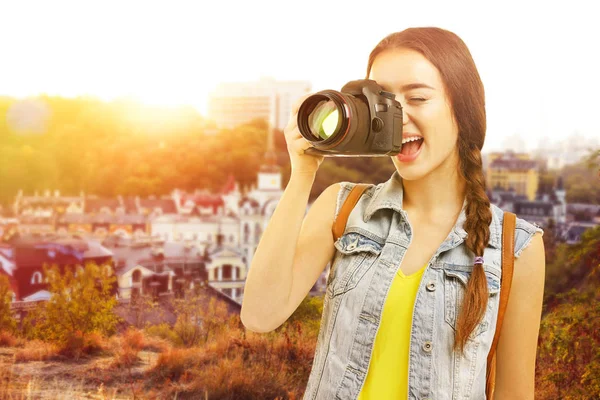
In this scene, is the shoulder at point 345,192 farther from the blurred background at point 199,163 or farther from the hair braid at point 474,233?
the blurred background at point 199,163

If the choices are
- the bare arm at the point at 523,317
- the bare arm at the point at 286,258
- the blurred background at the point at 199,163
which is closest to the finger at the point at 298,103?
the bare arm at the point at 286,258

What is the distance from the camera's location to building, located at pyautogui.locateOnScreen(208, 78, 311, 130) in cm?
237

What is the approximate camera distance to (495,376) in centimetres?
106

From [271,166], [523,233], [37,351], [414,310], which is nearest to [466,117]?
[523,233]

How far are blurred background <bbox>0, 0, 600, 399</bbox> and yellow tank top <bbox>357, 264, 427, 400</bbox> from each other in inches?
44.1

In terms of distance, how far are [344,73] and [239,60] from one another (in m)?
0.41

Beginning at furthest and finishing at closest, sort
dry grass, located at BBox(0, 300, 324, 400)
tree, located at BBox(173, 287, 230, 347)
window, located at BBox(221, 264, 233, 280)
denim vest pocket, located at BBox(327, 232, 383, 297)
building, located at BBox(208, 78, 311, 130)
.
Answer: building, located at BBox(208, 78, 311, 130)
window, located at BBox(221, 264, 233, 280)
tree, located at BBox(173, 287, 230, 347)
dry grass, located at BBox(0, 300, 324, 400)
denim vest pocket, located at BBox(327, 232, 383, 297)

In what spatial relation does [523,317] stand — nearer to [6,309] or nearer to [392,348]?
[392,348]

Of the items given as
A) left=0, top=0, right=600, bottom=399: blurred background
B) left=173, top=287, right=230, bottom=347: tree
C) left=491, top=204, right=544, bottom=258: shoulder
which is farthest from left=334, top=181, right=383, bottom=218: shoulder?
left=173, top=287, right=230, bottom=347: tree

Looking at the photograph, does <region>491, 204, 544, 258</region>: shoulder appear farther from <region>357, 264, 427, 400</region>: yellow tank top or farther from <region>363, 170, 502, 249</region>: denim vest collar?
<region>357, 264, 427, 400</region>: yellow tank top

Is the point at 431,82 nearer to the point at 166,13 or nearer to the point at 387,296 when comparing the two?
the point at 387,296

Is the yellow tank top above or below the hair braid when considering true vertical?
below

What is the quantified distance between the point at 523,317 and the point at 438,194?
0.25 metres

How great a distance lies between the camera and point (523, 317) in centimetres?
100
